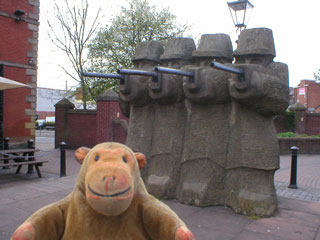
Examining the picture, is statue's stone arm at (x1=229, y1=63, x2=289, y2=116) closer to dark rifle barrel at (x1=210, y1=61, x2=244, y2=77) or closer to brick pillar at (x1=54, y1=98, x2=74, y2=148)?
dark rifle barrel at (x1=210, y1=61, x2=244, y2=77)

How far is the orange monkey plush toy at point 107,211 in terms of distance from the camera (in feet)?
6.79

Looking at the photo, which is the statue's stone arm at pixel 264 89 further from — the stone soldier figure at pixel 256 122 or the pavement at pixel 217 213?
the pavement at pixel 217 213

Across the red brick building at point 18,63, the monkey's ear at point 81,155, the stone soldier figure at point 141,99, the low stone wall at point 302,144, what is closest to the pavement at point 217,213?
the stone soldier figure at point 141,99

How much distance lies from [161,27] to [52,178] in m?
14.2

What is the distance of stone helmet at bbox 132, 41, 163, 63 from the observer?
5.85m

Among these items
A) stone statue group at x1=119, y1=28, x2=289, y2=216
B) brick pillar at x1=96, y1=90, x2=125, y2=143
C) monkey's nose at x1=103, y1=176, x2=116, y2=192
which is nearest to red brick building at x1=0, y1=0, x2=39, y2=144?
brick pillar at x1=96, y1=90, x2=125, y2=143

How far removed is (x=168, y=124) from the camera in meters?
5.49

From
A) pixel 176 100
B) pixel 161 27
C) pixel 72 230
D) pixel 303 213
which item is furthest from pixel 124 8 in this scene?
pixel 72 230

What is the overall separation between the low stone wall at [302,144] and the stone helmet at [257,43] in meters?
9.72

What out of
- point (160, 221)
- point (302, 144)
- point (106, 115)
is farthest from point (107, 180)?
point (302, 144)

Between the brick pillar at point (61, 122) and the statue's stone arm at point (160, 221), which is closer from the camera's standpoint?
the statue's stone arm at point (160, 221)

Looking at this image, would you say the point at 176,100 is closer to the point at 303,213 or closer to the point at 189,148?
the point at 189,148

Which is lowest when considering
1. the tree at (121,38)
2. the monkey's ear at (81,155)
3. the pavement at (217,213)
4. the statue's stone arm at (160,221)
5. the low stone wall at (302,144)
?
the pavement at (217,213)

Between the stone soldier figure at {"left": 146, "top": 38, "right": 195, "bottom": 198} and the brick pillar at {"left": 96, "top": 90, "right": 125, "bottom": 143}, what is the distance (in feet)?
22.3
